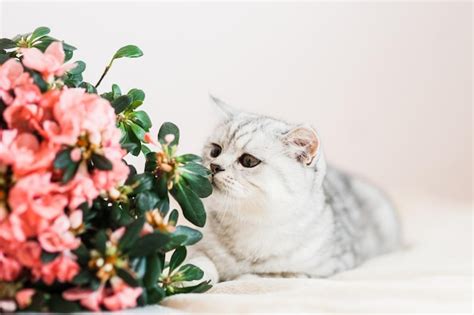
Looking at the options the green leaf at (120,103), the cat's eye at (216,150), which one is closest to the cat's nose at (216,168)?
the cat's eye at (216,150)

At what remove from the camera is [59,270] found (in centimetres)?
95

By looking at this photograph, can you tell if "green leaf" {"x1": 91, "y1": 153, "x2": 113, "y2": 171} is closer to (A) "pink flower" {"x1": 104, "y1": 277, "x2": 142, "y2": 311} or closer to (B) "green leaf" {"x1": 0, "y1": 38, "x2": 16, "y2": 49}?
(A) "pink flower" {"x1": 104, "y1": 277, "x2": 142, "y2": 311}

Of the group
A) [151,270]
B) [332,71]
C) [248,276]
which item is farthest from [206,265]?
[332,71]

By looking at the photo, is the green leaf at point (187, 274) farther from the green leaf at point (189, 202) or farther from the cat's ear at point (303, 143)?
the cat's ear at point (303, 143)

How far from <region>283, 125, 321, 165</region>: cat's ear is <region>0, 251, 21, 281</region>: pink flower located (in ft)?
2.31

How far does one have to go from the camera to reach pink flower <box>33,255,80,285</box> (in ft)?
3.11

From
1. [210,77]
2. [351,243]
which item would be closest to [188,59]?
[210,77]

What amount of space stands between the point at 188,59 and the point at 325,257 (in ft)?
3.07

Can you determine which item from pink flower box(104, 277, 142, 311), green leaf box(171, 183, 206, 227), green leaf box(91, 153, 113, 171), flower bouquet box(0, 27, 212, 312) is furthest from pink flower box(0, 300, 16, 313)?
green leaf box(171, 183, 206, 227)

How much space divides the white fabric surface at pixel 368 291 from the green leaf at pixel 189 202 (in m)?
0.15

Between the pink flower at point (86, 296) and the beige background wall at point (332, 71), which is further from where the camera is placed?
the beige background wall at point (332, 71)

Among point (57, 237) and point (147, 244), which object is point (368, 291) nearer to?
point (147, 244)

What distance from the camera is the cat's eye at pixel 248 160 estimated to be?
144 centimetres

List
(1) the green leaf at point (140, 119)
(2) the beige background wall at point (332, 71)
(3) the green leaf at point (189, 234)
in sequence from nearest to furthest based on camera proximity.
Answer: (3) the green leaf at point (189, 234) < (1) the green leaf at point (140, 119) < (2) the beige background wall at point (332, 71)
